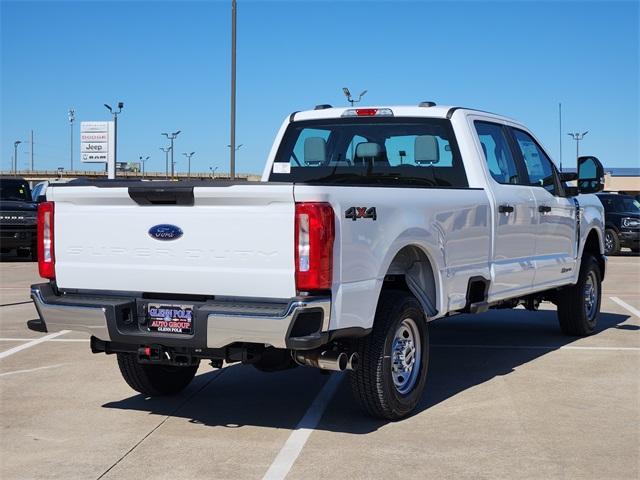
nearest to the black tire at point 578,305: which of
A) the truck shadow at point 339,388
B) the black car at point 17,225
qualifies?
the truck shadow at point 339,388

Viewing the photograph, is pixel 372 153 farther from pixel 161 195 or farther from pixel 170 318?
pixel 170 318

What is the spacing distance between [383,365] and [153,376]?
1.87m

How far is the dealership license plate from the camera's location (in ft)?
18.1

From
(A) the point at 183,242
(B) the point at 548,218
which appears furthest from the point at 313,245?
(B) the point at 548,218

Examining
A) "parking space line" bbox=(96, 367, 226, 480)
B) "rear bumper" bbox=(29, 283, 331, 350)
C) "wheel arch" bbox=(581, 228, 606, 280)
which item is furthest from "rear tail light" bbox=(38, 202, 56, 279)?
"wheel arch" bbox=(581, 228, 606, 280)

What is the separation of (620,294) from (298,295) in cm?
1074

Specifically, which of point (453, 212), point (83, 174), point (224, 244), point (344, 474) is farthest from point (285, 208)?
point (83, 174)

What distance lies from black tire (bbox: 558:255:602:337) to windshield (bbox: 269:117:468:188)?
2.92 m

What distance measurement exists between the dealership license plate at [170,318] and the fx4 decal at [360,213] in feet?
3.48

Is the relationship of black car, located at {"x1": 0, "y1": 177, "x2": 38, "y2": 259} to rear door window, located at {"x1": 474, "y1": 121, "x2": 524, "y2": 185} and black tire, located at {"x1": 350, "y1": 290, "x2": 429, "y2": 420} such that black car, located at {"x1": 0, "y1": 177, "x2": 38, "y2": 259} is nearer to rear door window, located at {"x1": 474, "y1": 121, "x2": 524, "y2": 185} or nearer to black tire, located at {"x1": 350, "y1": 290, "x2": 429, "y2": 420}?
rear door window, located at {"x1": 474, "y1": 121, "x2": 524, "y2": 185}

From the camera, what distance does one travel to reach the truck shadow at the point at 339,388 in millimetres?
6355

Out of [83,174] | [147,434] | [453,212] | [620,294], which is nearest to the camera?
[147,434]

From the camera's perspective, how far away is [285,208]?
527cm

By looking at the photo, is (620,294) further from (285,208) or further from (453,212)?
(285,208)
